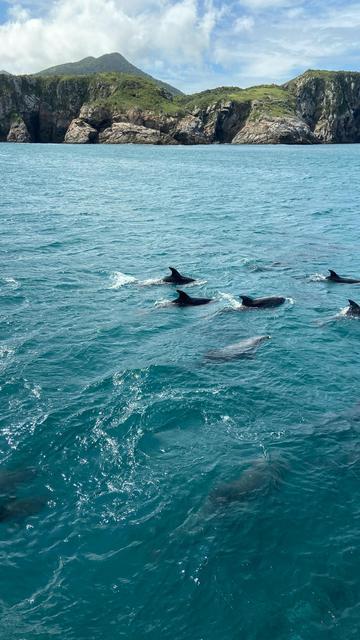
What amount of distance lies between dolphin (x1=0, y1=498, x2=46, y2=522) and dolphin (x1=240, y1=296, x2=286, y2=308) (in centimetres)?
1959

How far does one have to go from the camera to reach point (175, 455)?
18875 millimetres

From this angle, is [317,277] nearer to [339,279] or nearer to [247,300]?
[339,279]

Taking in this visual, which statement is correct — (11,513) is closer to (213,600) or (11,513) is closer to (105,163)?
(213,600)

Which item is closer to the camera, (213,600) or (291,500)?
(213,600)

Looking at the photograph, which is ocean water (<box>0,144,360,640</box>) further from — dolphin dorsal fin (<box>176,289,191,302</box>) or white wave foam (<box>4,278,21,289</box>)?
dolphin dorsal fin (<box>176,289,191,302</box>)

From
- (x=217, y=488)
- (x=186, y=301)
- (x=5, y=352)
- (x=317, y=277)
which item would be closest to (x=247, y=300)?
(x=186, y=301)

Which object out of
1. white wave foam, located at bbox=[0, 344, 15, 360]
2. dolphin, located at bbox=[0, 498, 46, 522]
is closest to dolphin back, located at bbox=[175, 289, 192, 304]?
white wave foam, located at bbox=[0, 344, 15, 360]

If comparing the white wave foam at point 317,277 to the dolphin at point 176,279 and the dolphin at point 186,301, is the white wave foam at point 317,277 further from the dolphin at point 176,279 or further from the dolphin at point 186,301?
the dolphin at point 186,301

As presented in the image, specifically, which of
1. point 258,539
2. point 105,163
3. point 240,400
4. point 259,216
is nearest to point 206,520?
point 258,539

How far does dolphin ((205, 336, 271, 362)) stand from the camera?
2603 cm

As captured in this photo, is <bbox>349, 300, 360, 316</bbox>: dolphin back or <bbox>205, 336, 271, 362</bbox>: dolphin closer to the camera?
<bbox>205, 336, 271, 362</bbox>: dolphin

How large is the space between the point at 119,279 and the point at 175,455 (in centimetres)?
2228

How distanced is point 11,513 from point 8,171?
11796 cm

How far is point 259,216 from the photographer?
70000 millimetres
